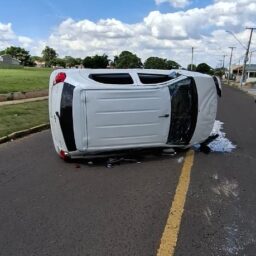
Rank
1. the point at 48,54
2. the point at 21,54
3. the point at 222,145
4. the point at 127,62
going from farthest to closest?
the point at 48,54, the point at 21,54, the point at 127,62, the point at 222,145

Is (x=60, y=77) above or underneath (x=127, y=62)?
above

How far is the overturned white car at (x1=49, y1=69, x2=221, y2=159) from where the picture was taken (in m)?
7.52

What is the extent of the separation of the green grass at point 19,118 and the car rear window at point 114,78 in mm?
3791

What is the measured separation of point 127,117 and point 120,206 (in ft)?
8.12

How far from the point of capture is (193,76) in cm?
858

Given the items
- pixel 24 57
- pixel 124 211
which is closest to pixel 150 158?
pixel 124 211

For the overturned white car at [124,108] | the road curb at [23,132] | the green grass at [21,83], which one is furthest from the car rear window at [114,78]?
the green grass at [21,83]

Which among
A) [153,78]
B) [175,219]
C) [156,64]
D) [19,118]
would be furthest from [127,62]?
[175,219]

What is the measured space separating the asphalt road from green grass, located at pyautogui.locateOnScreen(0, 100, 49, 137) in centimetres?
336

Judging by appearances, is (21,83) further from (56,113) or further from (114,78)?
(56,113)

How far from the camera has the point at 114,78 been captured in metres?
8.23

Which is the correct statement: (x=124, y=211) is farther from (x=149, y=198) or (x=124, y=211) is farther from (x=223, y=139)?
(x=223, y=139)

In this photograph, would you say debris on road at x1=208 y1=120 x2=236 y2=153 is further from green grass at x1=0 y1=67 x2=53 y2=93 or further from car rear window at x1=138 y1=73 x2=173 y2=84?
green grass at x1=0 y1=67 x2=53 y2=93

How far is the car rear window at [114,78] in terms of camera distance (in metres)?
8.12
